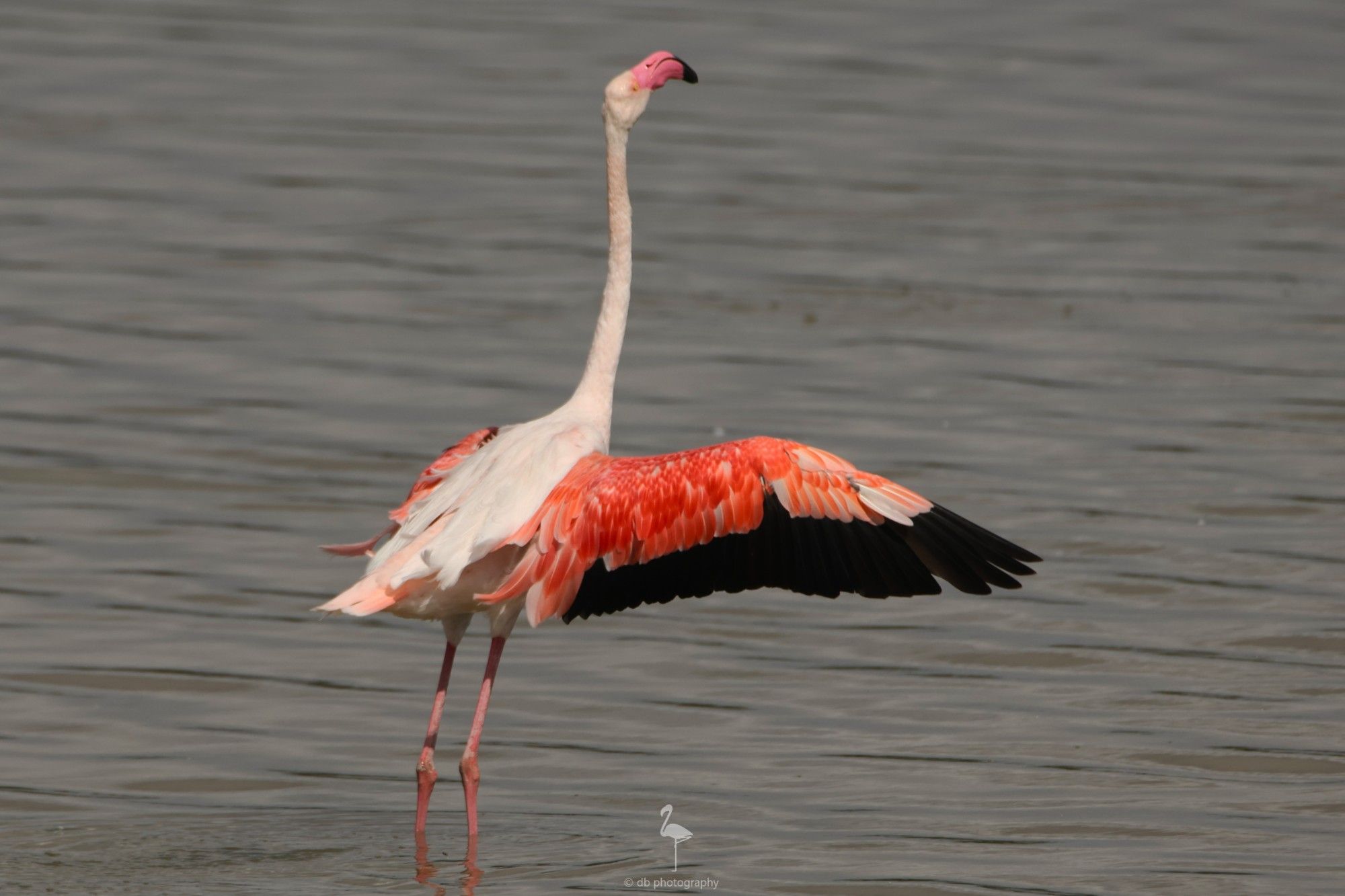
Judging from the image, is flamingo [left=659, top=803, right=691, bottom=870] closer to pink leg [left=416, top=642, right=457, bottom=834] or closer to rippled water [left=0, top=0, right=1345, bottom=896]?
rippled water [left=0, top=0, right=1345, bottom=896]

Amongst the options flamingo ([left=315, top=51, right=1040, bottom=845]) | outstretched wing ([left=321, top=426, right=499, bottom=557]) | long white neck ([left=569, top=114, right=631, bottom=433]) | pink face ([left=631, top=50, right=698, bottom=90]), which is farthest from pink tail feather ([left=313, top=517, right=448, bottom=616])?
pink face ([left=631, top=50, right=698, bottom=90])

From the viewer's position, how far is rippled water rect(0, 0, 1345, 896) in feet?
27.6

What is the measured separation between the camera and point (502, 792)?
8703 mm

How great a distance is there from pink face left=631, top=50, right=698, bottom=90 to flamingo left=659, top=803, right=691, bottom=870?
2720 millimetres

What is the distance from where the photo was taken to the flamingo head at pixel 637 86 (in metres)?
8.45

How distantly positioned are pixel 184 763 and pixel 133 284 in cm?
684

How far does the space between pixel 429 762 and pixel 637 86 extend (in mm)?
2644

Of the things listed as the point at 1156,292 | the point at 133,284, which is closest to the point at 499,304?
the point at 133,284

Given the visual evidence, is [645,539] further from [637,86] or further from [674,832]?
[637,86]

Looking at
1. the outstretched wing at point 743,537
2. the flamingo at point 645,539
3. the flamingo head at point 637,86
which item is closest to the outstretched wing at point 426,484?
the flamingo at point 645,539

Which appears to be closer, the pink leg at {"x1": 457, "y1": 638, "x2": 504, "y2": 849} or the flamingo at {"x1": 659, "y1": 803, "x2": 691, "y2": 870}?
the flamingo at {"x1": 659, "y1": 803, "x2": 691, "y2": 870}

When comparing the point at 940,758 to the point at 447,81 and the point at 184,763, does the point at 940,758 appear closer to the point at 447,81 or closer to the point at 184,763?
the point at 184,763

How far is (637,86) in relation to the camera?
8492 millimetres

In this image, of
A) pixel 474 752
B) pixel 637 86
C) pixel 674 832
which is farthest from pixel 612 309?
pixel 674 832
